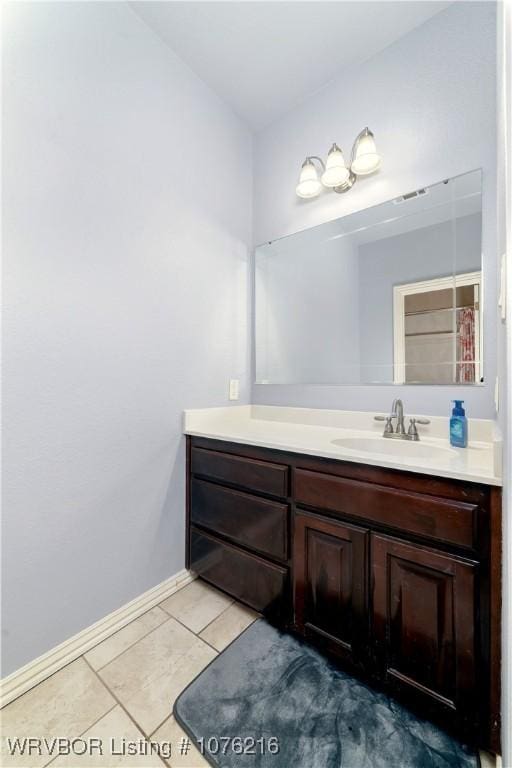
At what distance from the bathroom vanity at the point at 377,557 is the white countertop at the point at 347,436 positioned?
1cm

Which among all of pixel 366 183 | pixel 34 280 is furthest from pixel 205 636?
pixel 366 183

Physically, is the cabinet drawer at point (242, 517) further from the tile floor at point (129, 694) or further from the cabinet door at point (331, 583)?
the tile floor at point (129, 694)

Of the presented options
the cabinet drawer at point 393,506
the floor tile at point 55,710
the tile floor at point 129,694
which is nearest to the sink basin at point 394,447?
the cabinet drawer at point 393,506

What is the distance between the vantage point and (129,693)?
1073 millimetres

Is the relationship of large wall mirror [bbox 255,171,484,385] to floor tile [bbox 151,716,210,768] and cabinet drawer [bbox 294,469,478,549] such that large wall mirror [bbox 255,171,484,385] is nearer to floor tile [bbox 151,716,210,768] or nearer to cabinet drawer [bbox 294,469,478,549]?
cabinet drawer [bbox 294,469,478,549]

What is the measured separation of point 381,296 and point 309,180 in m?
0.75

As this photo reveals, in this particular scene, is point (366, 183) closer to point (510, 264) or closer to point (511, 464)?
point (510, 264)

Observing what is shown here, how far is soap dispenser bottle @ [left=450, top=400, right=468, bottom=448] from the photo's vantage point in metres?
1.23

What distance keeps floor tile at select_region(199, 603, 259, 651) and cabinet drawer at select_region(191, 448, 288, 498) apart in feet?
1.90

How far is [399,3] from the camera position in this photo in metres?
1.36

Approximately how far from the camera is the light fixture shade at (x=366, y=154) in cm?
148

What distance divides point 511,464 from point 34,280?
1429mm

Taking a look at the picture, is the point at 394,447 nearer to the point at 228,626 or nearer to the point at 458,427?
the point at 458,427

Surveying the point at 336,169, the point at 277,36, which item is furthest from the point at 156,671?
the point at 277,36
